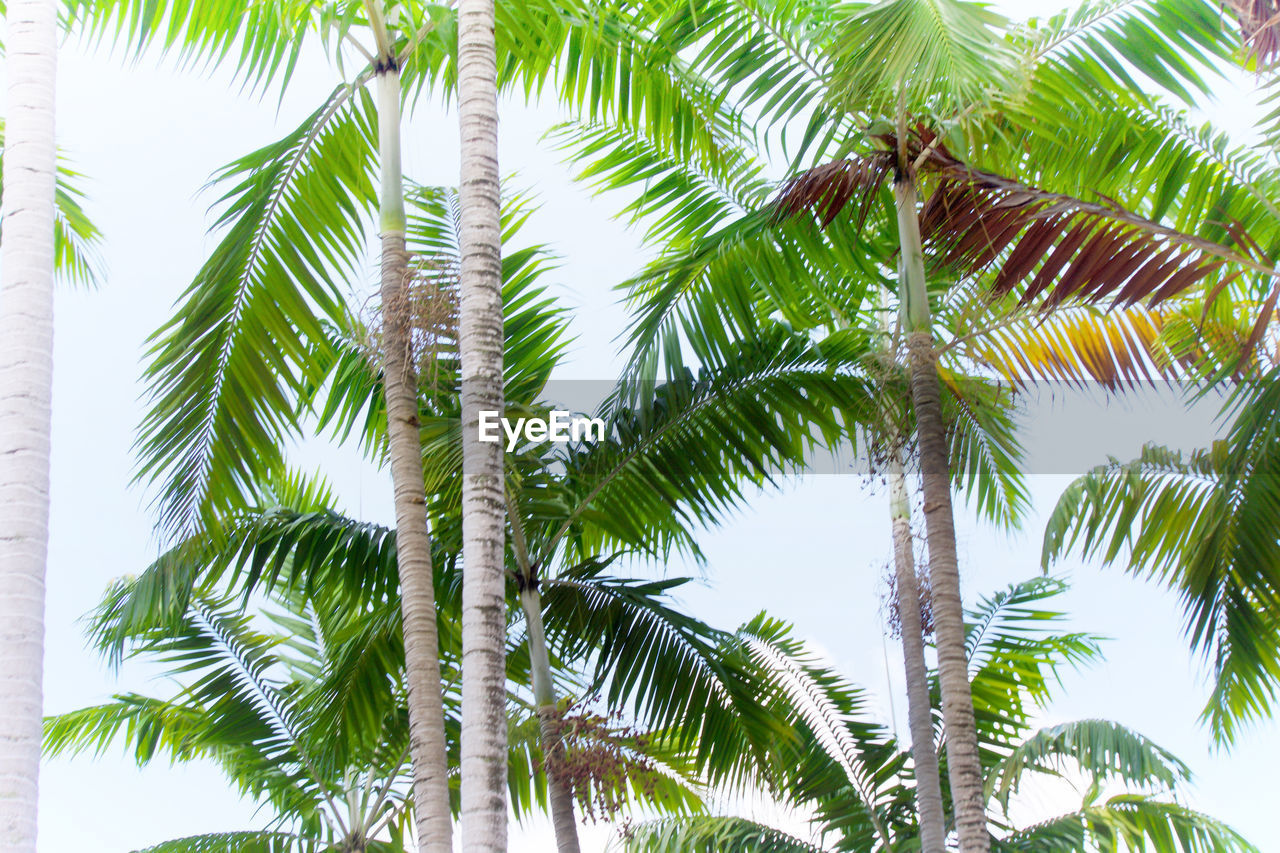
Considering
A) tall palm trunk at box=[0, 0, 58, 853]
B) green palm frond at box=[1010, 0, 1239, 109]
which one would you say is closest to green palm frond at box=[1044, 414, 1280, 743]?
green palm frond at box=[1010, 0, 1239, 109]

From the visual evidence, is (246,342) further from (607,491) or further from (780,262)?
(780,262)

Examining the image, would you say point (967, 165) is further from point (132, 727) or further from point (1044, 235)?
point (132, 727)

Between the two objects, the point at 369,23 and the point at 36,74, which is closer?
the point at 36,74

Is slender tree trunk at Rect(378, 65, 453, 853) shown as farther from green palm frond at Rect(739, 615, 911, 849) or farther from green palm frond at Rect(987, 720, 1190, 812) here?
green palm frond at Rect(739, 615, 911, 849)

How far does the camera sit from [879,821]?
8883 millimetres

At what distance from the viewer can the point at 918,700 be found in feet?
24.8

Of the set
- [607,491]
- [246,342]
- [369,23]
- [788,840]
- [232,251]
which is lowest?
[788,840]

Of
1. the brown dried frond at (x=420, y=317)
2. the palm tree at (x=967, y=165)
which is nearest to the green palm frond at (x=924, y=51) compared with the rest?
the palm tree at (x=967, y=165)

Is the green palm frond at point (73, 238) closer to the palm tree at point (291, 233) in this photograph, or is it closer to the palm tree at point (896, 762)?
the palm tree at point (291, 233)

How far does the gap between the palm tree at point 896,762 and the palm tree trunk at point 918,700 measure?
0.74m

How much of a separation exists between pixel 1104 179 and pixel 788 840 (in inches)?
190

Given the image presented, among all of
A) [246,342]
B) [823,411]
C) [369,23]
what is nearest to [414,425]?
[246,342]

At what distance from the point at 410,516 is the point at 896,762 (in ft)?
16.1

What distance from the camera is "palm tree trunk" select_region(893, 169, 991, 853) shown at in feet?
18.1
